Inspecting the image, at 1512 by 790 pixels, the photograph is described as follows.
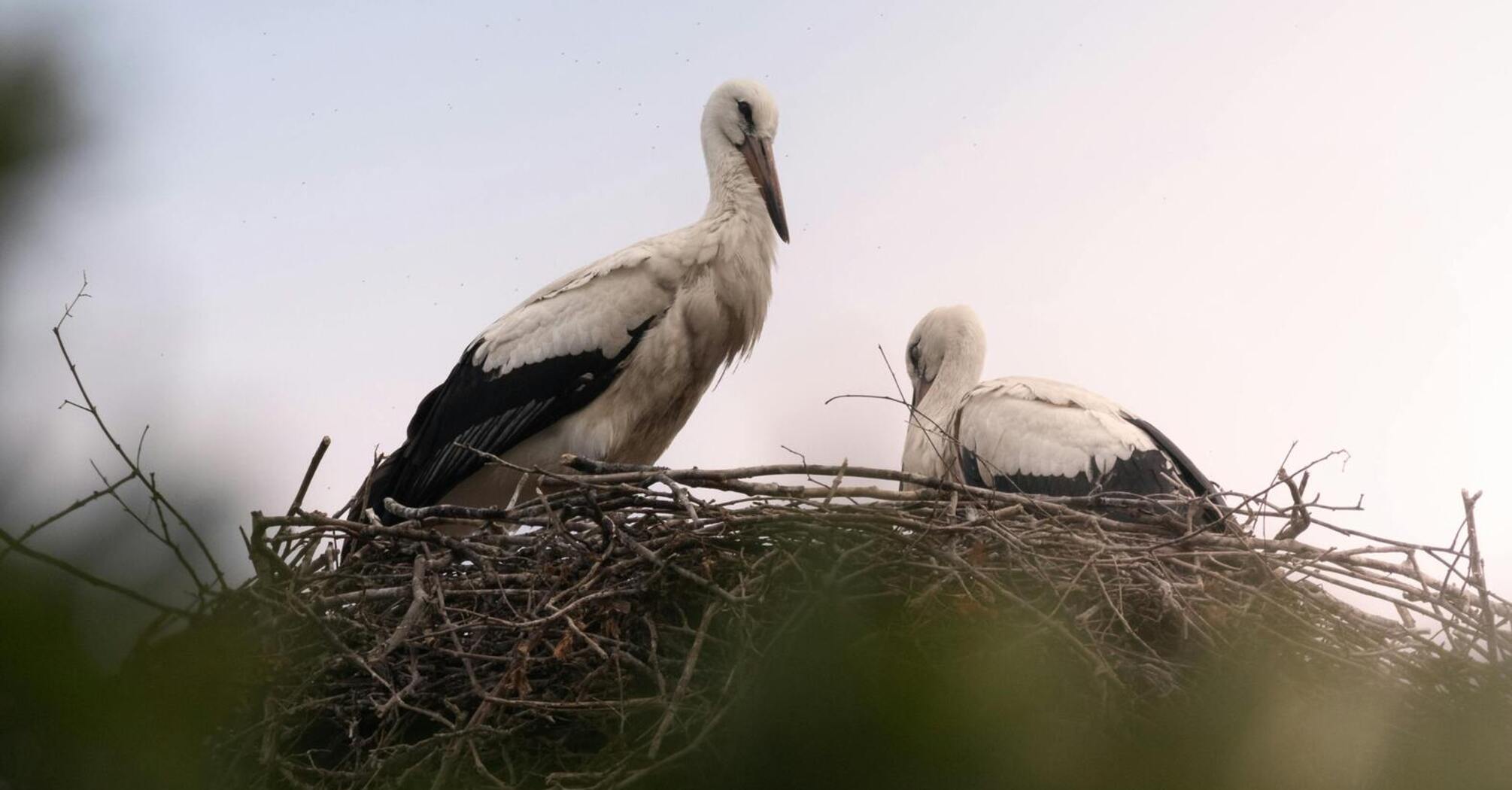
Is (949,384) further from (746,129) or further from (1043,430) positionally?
(746,129)

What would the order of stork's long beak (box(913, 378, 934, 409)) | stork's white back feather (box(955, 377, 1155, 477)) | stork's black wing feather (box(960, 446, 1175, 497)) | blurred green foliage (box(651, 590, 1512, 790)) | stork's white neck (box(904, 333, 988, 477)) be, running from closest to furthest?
blurred green foliage (box(651, 590, 1512, 790)) → stork's black wing feather (box(960, 446, 1175, 497)) → stork's white back feather (box(955, 377, 1155, 477)) → stork's white neck (box(904, 333, 988, 477)) → stork's long beak (box(913, 378, 934, 409))

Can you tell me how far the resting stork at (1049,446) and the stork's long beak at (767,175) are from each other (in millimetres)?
823

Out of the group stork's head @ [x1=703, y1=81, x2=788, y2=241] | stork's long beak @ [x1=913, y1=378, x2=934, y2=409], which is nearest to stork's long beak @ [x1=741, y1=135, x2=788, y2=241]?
stork's head @ [x1=703, y1=81, x2=788, y2=241]

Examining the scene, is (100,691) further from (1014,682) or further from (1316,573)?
(1316,573)

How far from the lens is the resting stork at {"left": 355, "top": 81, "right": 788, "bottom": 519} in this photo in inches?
173

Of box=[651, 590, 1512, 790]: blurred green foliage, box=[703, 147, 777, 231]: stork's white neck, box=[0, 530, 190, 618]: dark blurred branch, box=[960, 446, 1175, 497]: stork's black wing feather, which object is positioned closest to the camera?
box=[0, 530, 190, 618]: dark blurred branch

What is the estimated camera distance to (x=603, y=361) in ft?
14.3

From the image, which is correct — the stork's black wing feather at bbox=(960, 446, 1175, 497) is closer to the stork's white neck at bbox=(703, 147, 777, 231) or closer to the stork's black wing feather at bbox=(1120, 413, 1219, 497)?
the stork's black wing feather at bbox=(1120, 413, 1219, 497)

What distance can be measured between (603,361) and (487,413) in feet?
1.43

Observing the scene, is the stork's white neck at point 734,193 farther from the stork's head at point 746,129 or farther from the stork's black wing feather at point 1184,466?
the stork's black wing feather at point 1184,466

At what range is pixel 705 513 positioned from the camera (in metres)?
3.08

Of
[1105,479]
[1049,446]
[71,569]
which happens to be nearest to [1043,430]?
[1049,446]

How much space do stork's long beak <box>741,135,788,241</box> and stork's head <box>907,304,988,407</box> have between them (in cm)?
112

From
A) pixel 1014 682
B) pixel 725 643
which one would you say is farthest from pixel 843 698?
pixel 725 643
